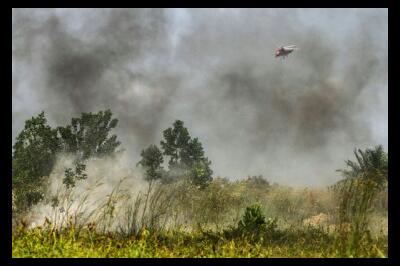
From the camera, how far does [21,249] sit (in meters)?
9.30

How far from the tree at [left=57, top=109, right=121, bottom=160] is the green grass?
37.7 ft

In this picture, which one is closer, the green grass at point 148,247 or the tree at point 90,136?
the green grass at point 148,247

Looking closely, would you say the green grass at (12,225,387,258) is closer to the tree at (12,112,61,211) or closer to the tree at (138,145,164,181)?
the tree at (12,112,61,211)

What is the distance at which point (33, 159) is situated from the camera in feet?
70.1

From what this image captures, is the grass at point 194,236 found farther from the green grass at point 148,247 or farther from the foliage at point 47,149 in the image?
the foliage at point 47,149

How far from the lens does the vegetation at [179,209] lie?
974cm

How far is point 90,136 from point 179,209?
7.56 metres

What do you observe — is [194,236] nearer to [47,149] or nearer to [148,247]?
[148,247]

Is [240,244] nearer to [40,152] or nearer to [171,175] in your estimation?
[40,152]

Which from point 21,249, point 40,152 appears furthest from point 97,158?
point 21,249

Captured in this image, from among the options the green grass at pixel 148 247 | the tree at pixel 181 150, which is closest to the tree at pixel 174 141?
the tree at pixel 181 150

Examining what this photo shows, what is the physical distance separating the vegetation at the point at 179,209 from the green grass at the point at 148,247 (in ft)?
0.09

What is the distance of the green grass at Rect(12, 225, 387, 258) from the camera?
9.21 metres
